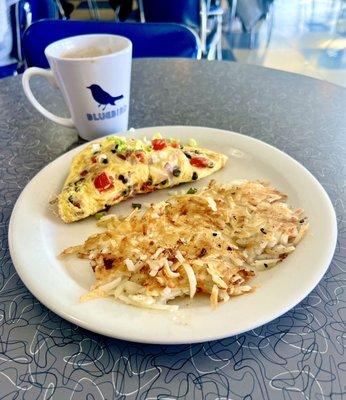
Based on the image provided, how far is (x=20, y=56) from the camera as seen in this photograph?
1685mm

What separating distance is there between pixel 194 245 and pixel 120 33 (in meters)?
0.89

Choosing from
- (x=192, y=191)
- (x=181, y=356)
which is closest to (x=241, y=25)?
(x=192, y=191)

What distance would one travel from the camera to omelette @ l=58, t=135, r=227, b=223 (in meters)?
0.65

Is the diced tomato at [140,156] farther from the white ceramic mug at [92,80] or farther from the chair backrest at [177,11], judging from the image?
the chair backrest at [177,11]

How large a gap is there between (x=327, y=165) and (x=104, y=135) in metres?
0.42

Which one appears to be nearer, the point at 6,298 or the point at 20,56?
the point at 6,298

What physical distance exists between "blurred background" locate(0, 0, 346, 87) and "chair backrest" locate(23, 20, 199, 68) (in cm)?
7

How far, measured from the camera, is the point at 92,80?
2.42ft

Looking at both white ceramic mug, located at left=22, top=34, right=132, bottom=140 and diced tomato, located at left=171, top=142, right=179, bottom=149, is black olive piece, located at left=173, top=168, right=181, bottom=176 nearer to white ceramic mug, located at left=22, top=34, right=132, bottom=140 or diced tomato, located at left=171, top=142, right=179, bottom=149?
diced tomato, located at left=171, top=142, right=179, bottom=149

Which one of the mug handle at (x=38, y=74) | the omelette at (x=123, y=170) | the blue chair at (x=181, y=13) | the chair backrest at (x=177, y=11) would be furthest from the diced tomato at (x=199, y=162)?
the chair backrest at (x=177, y=11)

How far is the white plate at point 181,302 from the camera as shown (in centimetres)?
43

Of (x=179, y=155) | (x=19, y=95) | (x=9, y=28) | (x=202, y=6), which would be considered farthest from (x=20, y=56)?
(x=179, y=155)

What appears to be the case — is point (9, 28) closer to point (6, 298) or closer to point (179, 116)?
point (179, 116)

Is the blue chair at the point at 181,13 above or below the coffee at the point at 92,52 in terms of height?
below
